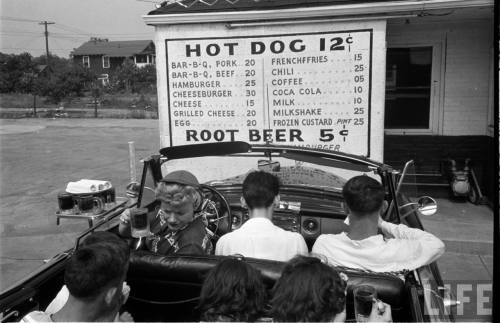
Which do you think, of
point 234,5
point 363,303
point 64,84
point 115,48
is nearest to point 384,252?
point 363,303

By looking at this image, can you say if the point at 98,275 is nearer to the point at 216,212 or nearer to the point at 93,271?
the point at 93,271

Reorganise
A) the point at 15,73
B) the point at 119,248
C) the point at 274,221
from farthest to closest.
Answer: the point at 15,73 < the point at 274,221 < the point at 119,248

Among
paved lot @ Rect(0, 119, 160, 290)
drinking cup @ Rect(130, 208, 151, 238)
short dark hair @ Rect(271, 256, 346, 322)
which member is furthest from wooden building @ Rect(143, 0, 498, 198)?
short dark hair @ Rect(271, 256, 346, 322)

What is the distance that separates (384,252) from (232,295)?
1022 mm

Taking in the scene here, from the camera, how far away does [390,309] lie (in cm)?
216

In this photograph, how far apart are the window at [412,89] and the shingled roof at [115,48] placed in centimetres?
7232

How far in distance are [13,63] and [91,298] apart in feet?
168

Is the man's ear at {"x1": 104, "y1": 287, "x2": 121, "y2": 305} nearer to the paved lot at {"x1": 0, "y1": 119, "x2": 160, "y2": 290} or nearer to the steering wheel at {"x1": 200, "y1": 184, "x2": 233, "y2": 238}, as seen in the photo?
the steering wheel at {"x1": 200, "y1": 184, "x2": 233, "y2": 238}

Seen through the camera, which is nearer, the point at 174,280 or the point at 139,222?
the point at 174,280

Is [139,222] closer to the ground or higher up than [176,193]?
closer to the ground

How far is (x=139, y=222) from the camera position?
297 centimetres

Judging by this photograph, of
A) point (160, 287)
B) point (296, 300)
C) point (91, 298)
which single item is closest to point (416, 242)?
point (296, 300)

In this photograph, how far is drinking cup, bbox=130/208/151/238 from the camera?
9.70ft

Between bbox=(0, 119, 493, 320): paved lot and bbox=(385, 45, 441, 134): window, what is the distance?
4.74ft
